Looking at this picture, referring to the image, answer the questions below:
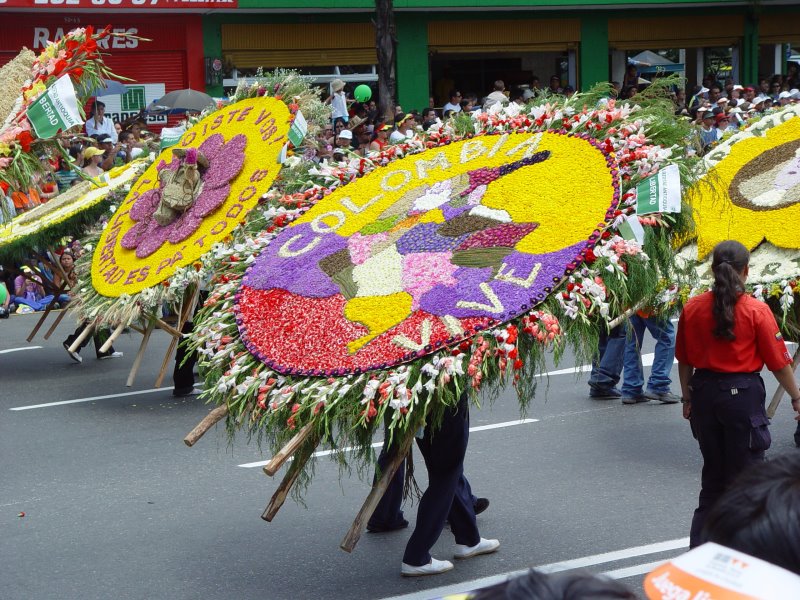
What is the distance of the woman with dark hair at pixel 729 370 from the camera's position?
5363mm

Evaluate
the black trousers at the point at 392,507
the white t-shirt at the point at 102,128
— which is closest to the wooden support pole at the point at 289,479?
the black trousers at the point at 392,507

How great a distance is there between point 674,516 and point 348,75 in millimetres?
21613

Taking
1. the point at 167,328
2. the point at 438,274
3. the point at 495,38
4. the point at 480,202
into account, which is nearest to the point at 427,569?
the point at 438,274

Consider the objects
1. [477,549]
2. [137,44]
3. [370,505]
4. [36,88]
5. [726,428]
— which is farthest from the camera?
[137,44]

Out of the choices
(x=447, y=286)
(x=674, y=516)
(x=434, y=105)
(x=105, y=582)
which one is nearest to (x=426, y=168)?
(x=447, y=286)

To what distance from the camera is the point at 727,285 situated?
17.8 feet

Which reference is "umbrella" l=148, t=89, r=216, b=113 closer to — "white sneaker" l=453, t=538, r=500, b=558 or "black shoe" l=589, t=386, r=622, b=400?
"black shoe" l=589, t=386, r=622, b=400

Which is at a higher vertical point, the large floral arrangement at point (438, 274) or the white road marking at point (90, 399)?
the large floral arrangement at point (438, 274)

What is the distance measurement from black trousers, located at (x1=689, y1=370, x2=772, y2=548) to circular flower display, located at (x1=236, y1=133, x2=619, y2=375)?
38.1 inches

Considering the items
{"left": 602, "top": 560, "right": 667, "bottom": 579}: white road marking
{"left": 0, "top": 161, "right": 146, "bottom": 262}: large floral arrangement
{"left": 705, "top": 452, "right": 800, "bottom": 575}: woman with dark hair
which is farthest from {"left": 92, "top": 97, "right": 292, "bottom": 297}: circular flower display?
{"left": 705, "top": 452, "right": 800, "bottom": 575}: woman with dark hair

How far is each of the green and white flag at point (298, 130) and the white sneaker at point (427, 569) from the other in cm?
404

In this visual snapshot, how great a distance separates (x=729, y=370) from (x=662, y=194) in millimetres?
901

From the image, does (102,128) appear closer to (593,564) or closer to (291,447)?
(593,564)

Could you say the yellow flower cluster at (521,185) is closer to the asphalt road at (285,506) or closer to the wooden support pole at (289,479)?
the wooden support pole at (289,479)
